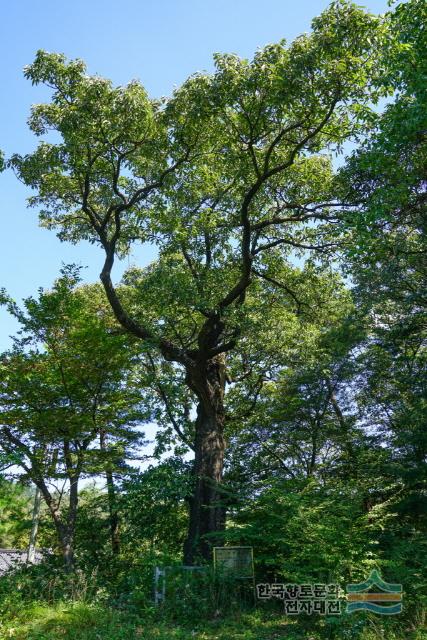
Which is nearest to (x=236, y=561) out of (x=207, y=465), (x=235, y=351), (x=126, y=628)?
(x=126, y=628)

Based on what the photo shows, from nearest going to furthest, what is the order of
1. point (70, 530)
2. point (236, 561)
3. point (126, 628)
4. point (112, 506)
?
1. point (126, 628)
2. point (236, 561)
3. point (70, 530)
4. point (112, 506)

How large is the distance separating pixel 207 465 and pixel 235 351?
4634 mm

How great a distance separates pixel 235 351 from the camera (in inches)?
595

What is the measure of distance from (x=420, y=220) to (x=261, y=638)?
Result: 25.5 ft

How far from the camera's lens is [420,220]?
10.3 m

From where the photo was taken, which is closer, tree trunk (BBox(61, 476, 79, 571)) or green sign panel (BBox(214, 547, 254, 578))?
green sign panel (BBox(214, 547, 254, 578))

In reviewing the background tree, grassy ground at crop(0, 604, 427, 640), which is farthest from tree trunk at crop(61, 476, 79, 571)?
grassy ground at crop(0, 604, 427, 640)

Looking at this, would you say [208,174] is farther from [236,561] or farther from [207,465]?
[236,561]

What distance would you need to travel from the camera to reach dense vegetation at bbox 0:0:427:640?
7.37 m

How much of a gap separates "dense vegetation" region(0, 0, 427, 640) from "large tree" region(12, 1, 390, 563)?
0.05 metres

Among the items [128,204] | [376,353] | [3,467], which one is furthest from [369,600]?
[376,353]

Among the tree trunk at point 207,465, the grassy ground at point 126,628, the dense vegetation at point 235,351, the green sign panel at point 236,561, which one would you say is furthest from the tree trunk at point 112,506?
the grassy ground at point 126,628

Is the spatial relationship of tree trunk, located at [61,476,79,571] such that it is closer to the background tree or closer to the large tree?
the background tree

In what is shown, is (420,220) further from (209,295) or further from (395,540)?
(395,540)
